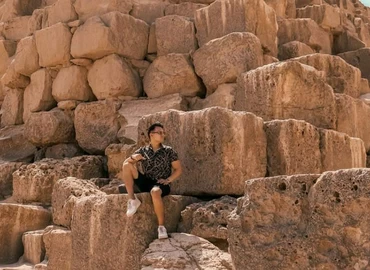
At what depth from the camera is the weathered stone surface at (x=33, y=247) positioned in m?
6.02

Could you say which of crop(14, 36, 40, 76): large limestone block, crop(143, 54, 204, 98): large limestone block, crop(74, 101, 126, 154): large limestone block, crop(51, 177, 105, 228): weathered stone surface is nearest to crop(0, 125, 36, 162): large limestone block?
crop(14, 36, 40, 76): large limestone block

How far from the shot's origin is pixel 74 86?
845cm

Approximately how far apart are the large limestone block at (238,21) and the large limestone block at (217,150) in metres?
2.79

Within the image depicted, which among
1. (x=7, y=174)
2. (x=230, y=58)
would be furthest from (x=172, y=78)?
(x=7, y=174)

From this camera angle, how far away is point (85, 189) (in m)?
5.75

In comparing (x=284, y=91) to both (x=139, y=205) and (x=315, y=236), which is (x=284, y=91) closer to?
(x=139, y=205)

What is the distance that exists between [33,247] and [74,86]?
3106mm

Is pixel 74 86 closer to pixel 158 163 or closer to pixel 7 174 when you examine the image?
pixel 7 174

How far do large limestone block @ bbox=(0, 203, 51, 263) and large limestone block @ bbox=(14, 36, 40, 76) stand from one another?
3.44 meters

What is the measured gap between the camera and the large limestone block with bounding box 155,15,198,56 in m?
8.04

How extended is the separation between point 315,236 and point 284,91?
3.16 m

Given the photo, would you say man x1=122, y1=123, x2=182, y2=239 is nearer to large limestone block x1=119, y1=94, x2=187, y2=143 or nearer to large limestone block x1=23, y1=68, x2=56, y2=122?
large limestone block x1=119, y1=94, x2=187, y2=143

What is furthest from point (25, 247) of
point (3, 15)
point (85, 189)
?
point (3, 15)

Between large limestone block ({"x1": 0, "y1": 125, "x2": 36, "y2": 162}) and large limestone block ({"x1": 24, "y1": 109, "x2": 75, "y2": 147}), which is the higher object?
large limestone block ({"x1": 24, "y1": 109, "x2": 75, "y2": 147})
